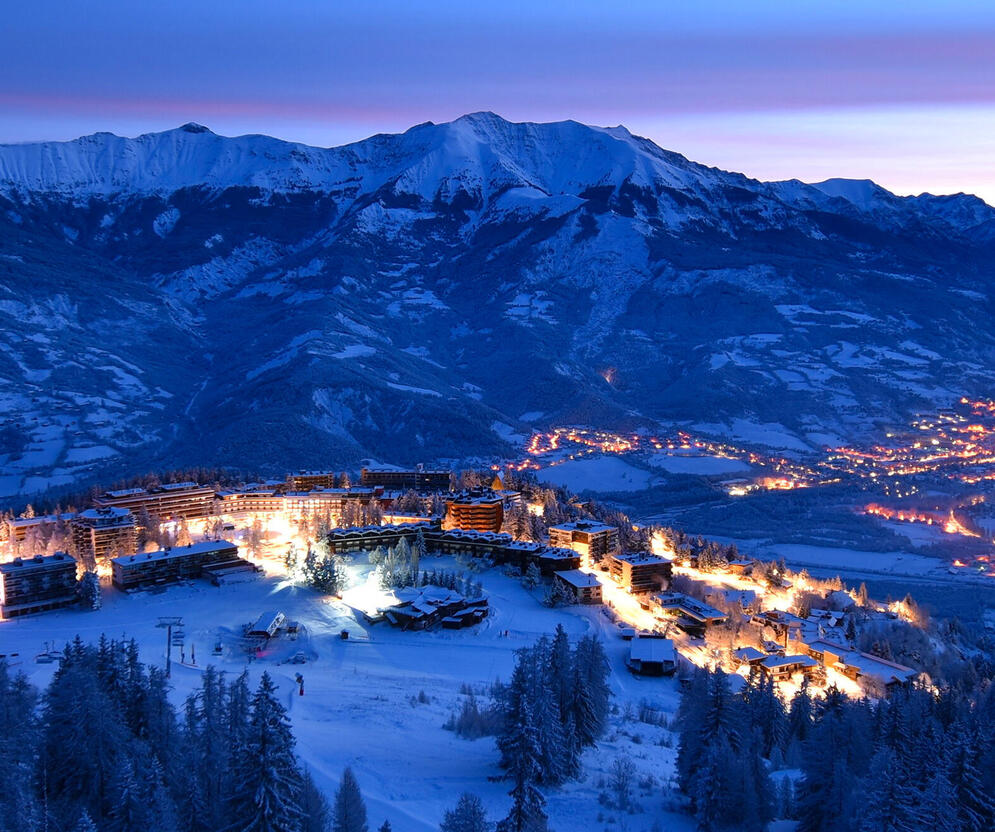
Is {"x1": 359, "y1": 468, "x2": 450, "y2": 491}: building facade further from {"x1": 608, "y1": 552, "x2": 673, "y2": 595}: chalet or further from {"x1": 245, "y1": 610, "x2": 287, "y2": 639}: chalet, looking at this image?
{"x1": 245, "y1": 610, "x2": 287, "y2": 639}: chalet

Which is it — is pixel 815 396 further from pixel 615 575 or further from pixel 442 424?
pixel 615 575

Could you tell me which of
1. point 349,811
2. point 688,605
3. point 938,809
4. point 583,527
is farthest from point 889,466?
point 349,811

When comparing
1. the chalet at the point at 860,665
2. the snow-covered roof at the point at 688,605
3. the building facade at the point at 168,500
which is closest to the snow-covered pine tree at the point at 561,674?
the chalet at the point at 860,665

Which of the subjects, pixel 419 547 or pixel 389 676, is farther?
pixel 419 547

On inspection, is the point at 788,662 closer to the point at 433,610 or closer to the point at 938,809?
the point at 433,610

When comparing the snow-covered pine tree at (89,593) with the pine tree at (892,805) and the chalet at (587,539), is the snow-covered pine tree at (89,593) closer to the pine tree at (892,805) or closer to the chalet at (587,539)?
the chalet at (587,539)
